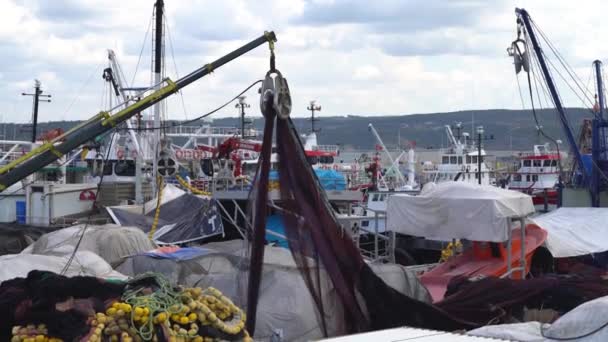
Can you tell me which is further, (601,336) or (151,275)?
(151,275)

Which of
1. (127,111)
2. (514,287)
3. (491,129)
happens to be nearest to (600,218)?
(514,287)

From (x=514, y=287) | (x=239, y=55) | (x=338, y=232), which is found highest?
(x=239, y=55)

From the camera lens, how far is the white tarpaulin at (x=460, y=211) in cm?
1412

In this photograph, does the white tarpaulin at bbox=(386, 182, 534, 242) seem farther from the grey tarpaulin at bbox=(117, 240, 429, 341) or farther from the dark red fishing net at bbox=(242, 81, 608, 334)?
the dark red fishing net at bbox=(242, 81, 608, 334)

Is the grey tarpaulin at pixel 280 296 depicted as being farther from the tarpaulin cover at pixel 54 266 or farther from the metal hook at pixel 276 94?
the metal hook at pixel 276 94

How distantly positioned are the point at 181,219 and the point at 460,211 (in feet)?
26.7

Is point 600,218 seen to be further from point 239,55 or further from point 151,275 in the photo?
point 151,275

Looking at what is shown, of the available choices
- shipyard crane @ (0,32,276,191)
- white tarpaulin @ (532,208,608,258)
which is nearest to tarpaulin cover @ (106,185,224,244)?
shipyard crane @ (0,32,276,191)

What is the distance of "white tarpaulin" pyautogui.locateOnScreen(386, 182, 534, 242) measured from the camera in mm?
14125

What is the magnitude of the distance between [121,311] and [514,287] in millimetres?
5546

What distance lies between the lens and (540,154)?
49.8m

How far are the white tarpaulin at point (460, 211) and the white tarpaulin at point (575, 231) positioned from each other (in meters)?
1.73

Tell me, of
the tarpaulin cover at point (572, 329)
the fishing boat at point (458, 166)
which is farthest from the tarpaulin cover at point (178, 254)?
the fishing boat at point (458, 166)

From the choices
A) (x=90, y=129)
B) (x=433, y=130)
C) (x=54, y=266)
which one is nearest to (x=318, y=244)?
(x=54, y=266)
